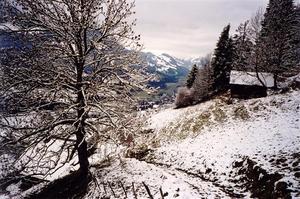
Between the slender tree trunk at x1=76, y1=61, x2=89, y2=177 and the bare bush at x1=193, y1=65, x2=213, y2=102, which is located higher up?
the bare bush at x1=193, y1=65, x2=213, y2=102

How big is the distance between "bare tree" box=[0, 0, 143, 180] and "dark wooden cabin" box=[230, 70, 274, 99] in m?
34.5

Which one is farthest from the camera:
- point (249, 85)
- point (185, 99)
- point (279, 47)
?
point (185, 99)

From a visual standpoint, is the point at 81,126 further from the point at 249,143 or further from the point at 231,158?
the point at 249,143

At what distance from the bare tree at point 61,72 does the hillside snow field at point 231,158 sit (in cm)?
367

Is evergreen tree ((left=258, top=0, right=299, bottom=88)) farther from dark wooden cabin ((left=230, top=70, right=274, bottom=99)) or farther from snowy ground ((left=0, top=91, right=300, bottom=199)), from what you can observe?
snowy ground ((left=0, top=91, right=300, bottom=199))

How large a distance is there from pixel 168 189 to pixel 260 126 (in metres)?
14.9

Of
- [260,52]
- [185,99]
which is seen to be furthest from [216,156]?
[185,99]

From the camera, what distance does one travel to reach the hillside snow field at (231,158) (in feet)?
47.1

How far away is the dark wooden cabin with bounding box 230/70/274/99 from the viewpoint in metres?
46.7

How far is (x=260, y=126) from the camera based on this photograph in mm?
25953

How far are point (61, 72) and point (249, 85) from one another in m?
38.6

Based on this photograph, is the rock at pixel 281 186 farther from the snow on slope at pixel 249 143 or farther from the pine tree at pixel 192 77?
the pine tree at pixel 192 77

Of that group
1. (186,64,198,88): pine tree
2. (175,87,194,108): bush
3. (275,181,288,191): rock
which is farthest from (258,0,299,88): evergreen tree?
(186,64,198,88): pine tree

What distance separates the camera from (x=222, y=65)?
186 feet
